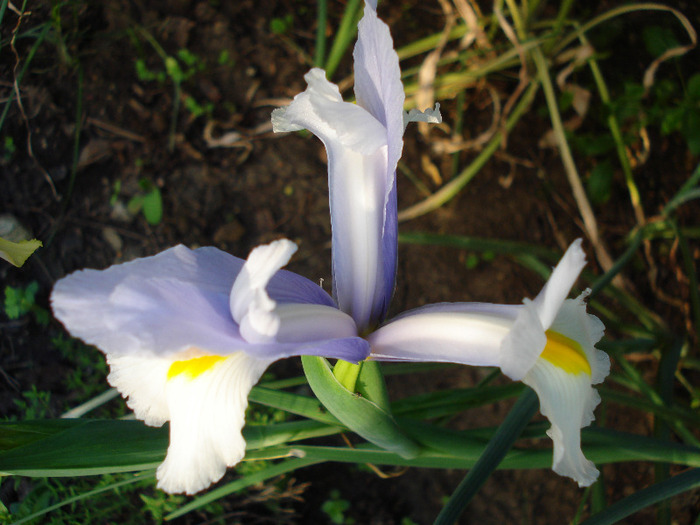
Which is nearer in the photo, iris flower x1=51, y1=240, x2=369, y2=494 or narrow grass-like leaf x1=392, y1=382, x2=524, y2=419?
iris flower x1=51, y1=240, x2=369, y2=494

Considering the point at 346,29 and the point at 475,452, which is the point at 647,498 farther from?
the point at 346,29

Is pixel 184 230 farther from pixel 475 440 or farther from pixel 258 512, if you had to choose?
pixel 475 440

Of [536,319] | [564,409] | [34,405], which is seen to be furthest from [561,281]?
[34,405]

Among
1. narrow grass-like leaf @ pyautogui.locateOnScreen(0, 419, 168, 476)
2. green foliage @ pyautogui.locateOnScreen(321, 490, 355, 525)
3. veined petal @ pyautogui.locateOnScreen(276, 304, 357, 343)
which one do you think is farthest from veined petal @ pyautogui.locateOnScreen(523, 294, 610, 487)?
green foliage @ pyautogui.locateOnScreen(321, 490, 355, 525)

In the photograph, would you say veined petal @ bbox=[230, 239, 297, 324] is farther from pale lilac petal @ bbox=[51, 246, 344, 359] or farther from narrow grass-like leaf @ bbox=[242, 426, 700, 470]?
narrow grass-like leaf @ bbox=[242, 426, 700, 470]

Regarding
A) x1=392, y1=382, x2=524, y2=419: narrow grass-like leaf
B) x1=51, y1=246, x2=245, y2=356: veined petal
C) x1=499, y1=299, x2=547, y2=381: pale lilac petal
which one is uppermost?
x1=51, y1=246, x2=245, y2=356: veined petal

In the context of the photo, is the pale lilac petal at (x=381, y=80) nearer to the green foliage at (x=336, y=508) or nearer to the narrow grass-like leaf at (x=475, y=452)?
the narrow grass-like leaf at (x=475, y=452)
